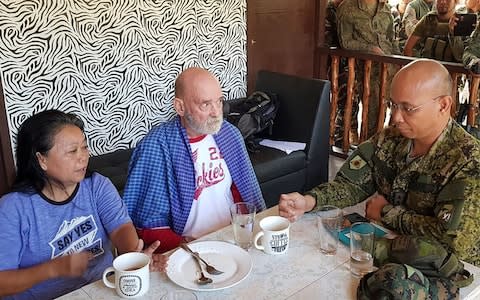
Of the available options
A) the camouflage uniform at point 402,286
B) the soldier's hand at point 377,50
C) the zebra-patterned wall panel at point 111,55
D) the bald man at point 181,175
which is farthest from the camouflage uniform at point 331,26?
Result: the camouflage uniform at point 402,286

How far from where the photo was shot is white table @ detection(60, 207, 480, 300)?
136 cm

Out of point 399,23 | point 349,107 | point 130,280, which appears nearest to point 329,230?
point 130,280

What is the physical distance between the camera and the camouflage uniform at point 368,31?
433 centimetres

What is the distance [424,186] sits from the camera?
1680mm

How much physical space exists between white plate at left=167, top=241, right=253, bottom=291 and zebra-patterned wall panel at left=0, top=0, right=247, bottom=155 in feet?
6.33

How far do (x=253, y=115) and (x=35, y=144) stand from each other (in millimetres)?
2077

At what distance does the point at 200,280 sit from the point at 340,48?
3.40 m

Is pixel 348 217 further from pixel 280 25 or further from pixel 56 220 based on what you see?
pixel 280 25

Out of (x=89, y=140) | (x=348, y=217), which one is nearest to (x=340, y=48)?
(x=89, y=140)

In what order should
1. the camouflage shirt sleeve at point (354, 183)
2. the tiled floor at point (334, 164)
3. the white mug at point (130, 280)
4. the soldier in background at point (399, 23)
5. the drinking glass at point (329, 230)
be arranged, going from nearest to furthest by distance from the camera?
the white mug at point (130, 280)
the drinking glass at point (329, 230)
the camouflage shirt sleeve at point (354, 183)
the tiled floor at point (334, 164)
the soldier in background at point (399, 23)

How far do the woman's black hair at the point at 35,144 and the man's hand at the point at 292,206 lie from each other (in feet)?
2.50

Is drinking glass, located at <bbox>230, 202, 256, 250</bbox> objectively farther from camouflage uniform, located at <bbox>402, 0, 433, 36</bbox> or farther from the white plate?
camouflage uniform, located at <bbox>402, 0, 433, 36</bbox>

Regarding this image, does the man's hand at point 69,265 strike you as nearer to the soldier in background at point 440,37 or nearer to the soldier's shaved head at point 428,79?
the soldier's shaved head at point 428,79

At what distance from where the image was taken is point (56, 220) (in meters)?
1.67
